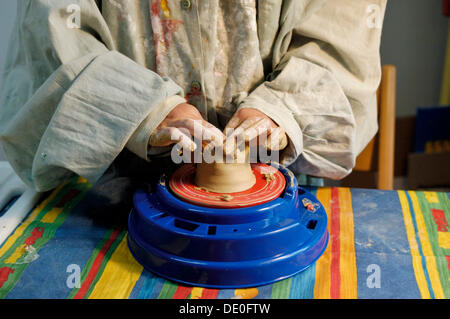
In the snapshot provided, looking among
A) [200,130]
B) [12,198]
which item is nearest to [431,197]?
[200,130]

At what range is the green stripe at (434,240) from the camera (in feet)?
2.21

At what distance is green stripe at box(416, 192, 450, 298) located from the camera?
0.67 meters

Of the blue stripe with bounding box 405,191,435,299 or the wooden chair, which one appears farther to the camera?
the wooden chair

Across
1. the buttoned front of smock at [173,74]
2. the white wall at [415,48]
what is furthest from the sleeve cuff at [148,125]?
the white wall at [415,48]

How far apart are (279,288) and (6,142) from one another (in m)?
0.56

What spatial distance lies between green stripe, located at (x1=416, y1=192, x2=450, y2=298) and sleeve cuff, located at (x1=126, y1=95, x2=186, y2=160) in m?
0.49

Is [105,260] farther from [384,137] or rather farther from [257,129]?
[384,137]

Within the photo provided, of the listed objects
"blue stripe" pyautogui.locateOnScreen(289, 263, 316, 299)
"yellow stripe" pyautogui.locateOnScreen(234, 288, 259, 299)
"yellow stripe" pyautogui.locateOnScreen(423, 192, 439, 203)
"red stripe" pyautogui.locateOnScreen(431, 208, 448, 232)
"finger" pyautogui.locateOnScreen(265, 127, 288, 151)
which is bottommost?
"yellow stripe" pyautogui.locateOnScreen(423, 192, 439, 203)

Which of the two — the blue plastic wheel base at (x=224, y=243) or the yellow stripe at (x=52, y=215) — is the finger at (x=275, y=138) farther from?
the yellow stripe at (x=52, y=215)

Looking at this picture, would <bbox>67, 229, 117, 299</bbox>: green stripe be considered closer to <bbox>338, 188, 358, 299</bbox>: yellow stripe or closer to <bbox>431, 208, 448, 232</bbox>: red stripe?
<bbox>338, 188, 358, 299</bbox>: yellow stripe

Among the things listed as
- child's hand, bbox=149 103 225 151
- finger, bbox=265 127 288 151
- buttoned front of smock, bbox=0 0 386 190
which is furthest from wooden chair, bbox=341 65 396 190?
child's hand, bbox=149 103 225 151

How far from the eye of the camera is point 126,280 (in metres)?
0.67

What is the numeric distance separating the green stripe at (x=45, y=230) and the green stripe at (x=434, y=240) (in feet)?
2.04

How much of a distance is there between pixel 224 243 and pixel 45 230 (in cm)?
35
